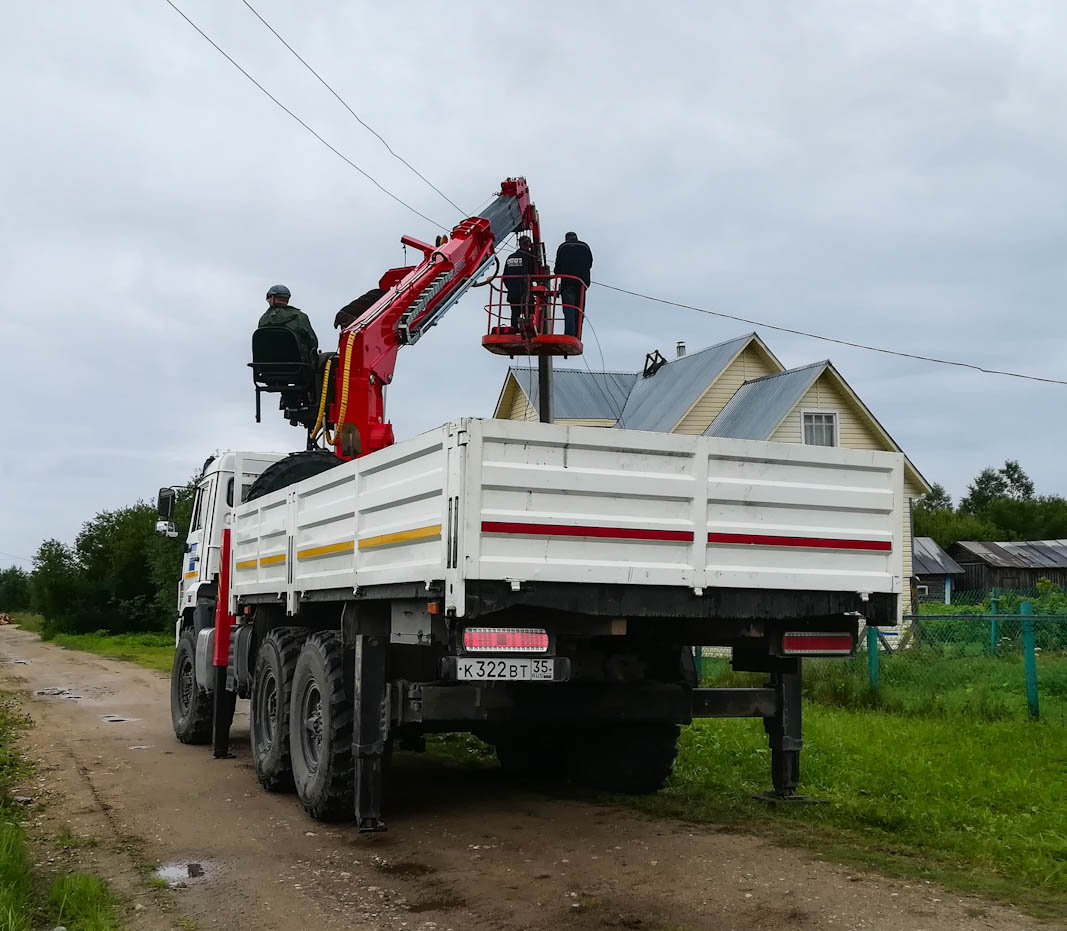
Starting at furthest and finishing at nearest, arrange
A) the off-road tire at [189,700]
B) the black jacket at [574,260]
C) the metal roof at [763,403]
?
the metal roof at [763,403] < the black jacket at [574,260] < the off-road tire at [189,700]

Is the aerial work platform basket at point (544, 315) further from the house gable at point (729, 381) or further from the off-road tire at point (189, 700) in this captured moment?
the house gable at point (729, 381)

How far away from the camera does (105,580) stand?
154 feet

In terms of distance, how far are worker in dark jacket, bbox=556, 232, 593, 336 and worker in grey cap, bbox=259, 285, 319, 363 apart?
110 inches

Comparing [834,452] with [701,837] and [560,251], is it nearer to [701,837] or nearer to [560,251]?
[701,837]

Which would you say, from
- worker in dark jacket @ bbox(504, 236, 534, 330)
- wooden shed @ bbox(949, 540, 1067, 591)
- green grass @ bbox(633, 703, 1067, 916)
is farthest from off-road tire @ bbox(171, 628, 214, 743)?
wooden shed @ bbox(949, 540, 1067, 591)

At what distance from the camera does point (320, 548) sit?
28.3 feet

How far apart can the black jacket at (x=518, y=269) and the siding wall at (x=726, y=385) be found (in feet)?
46.4

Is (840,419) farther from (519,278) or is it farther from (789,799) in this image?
(789,799)

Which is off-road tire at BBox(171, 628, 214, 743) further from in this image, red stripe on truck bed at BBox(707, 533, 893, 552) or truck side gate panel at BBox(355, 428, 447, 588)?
red stripe on truck bed at BBox(707, 533, 893, 552)

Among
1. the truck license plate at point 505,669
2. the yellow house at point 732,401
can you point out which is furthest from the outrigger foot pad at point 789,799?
the yellow house at point 732,401

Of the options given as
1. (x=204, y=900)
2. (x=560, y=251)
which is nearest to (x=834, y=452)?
(x=204, y=900)

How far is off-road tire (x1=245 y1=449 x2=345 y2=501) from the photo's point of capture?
1209 cm

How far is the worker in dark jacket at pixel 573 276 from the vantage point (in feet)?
43.8

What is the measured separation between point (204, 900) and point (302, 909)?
612 mm
